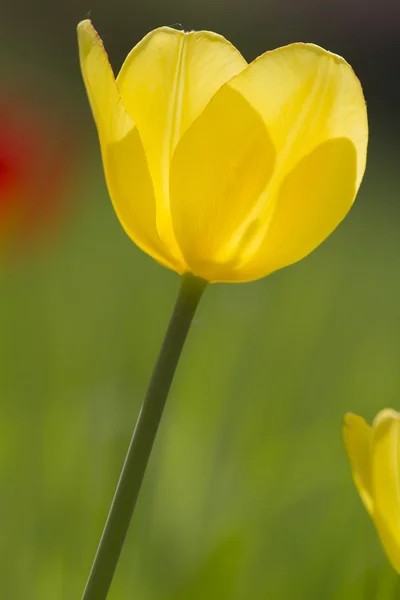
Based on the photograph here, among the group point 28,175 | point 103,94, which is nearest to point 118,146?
point 103,94

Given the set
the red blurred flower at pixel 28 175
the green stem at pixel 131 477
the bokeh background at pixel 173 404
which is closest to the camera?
the green stem at pixel 131 477

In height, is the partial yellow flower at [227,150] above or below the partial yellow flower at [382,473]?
above

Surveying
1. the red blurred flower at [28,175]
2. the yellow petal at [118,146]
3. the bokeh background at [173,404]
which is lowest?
the bokeh background at [173,404]

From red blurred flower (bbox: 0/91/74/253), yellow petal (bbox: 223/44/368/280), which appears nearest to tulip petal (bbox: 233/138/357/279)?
yellow petal (bbox: 223/44/368/280)

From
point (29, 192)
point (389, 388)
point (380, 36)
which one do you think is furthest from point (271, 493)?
point (380, 36)

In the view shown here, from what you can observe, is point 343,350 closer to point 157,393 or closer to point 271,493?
point 271,493

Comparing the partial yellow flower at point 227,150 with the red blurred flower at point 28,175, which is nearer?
the partial yellow flower at point 227,150

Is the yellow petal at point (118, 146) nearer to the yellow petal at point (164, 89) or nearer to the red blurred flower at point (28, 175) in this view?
the yellow petal at point (164, 89)

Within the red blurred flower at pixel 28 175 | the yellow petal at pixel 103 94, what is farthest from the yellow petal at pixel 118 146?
the red blurred flower at pixel 28 175
